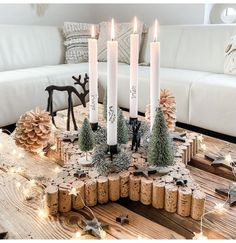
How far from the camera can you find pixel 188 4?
2.74 metres

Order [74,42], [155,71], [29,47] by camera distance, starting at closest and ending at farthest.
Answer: [155,71]
[29,47]
[74,42]

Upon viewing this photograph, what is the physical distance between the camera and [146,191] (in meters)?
0.75

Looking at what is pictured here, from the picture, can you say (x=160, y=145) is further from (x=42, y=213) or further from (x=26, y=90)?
(x=26, y=90)

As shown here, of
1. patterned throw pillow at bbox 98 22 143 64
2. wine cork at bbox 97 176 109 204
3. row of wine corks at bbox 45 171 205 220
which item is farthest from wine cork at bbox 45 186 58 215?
patterned throw pillow at bbox 98 22 143 64

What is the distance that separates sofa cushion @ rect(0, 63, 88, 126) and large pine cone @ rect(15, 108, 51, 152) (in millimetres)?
1050

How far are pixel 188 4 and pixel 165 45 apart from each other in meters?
0.50

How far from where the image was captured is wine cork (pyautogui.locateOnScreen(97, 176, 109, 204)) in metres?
0.75

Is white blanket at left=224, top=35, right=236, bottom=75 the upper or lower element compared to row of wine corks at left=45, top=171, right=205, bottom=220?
upper

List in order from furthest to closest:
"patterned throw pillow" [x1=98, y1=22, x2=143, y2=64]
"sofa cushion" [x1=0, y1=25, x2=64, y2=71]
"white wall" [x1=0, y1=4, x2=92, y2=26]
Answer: "white wall" [x1=0, y1=4, x2=92, y2=26] < "patterned throw pillow" [x1=98, y1=22, x2=143, y2=64] < "sofa cushion" [x1=0, y1=25, x2=64, y2=71]

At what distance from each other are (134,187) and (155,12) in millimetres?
2555

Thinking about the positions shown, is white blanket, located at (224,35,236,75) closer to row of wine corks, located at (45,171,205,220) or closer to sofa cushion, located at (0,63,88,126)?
sofa cushion, located at (0,63,88,126)

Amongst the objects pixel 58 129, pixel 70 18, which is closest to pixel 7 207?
pixel 58 129

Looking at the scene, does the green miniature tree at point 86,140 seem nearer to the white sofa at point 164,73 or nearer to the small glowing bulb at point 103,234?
the small glowing bulb at point 103,234

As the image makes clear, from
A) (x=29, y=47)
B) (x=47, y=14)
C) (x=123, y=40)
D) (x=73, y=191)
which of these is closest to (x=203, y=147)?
(x=73, y=191)
